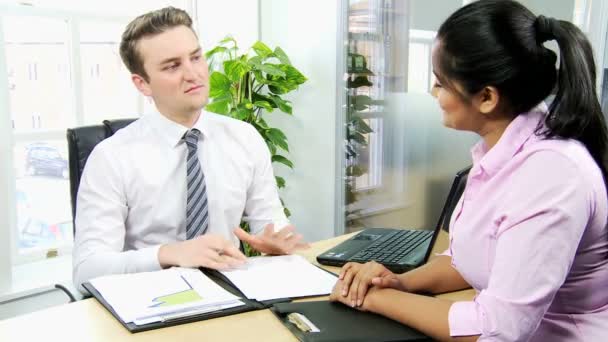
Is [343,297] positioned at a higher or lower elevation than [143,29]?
lower

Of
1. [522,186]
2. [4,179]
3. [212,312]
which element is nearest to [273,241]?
[212,312]

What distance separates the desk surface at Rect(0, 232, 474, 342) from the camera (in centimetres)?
99

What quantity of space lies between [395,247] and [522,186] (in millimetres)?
643

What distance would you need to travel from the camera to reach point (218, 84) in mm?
3080

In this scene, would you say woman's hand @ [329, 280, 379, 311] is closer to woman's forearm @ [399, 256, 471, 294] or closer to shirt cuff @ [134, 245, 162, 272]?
woman's forearm @ [399, 256, 471, 294]

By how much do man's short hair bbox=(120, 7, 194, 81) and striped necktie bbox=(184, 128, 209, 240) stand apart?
31 cm

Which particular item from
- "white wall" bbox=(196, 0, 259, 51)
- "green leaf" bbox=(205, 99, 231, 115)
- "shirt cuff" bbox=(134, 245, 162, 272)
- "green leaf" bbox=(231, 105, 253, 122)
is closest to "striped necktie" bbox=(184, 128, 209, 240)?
"shirt cuff" bbox=(134, 245, 162, 272)

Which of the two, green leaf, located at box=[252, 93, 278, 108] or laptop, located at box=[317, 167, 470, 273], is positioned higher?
green leaf, located at box=[252, 93, 278, 108]

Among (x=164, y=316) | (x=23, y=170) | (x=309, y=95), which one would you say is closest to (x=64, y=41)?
(x=23, y=170)

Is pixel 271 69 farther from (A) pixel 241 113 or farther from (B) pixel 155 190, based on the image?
(B) pixel 155 190

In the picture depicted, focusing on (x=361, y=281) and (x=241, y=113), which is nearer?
(x=361, y=281)

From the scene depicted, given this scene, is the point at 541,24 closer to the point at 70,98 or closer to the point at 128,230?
the point at 128,230

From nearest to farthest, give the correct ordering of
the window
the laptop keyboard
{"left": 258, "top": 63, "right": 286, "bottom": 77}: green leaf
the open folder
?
1. the open folder
2. the laptop keyboard
3. the window
4. {"left": 258, "top": 63, "right": 286, "bottom": 77}: green leaf

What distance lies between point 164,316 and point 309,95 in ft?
7.93
